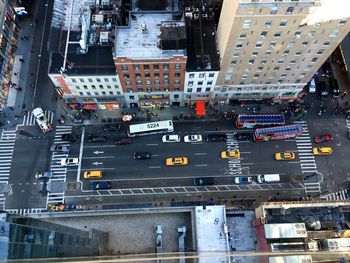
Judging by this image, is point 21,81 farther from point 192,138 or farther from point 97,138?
point 192,138

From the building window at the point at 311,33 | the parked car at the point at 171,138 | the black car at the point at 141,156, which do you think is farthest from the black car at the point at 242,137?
the building window at the point at 311,33

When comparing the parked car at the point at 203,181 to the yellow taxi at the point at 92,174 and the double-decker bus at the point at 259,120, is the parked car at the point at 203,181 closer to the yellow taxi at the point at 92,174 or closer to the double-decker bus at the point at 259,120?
the double-decker bus at the point at 259,120

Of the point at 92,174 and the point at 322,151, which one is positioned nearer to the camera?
the point at 92,174

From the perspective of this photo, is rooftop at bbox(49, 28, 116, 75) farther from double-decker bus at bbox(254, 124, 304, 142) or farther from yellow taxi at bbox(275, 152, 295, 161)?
yellow taxi at bbox(275, 152, 295, 161)

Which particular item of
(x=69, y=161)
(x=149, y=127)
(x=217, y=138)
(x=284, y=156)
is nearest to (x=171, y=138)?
(x=149, y=127)

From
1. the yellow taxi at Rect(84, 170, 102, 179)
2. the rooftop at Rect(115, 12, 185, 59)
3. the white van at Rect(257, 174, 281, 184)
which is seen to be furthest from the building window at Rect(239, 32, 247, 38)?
the yellow taxi at Rect(84, 170, 102, 179)

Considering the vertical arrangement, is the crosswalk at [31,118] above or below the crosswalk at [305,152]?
above

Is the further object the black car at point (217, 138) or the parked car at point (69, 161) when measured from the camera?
the black car at point (217, 138)
